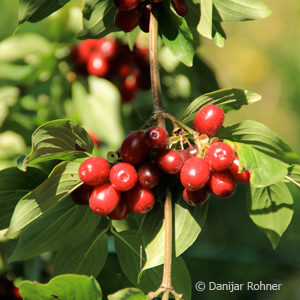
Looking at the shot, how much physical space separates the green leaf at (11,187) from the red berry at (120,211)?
0.43 feet

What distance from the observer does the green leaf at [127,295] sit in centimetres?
66

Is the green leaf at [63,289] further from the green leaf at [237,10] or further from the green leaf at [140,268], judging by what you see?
the green leaf at [237,10]

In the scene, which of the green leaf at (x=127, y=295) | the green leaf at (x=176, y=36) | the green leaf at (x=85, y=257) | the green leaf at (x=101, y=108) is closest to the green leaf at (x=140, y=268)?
the green leaf at (x=85, y=257)

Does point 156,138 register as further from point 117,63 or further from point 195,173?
point 117,63

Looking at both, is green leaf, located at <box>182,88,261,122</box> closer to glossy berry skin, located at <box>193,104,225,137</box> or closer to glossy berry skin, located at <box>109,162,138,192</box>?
glossy berry skin, located at <box>193,104,225,137</box>

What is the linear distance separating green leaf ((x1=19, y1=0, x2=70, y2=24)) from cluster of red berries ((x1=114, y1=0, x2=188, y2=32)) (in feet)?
0.34

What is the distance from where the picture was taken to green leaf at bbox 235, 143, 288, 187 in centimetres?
69

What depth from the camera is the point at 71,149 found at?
0.77 meters

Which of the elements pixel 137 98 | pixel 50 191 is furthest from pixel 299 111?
pixel 50 191

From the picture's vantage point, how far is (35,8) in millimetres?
869

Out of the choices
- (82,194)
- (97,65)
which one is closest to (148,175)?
(82,194)

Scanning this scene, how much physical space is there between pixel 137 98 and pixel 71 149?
64 centimetres

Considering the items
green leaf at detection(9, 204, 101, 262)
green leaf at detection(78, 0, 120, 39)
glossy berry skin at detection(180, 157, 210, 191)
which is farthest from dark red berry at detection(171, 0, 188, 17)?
green leaf at detection(9, 204, 101, 262)

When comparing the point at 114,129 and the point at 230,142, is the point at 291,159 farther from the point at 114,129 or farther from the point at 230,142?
the point at 114,129
